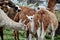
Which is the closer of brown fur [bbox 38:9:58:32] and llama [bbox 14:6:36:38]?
brown fur [bbox 38:9:58:32]

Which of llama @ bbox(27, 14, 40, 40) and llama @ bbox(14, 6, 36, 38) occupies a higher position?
llama @ bbox(14, 6, 36, 38)

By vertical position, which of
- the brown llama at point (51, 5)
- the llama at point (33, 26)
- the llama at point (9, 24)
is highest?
the brown llama at point (51, 5)

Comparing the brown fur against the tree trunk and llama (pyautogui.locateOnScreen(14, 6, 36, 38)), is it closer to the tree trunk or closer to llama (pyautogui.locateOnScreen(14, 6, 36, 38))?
llama (pyautogui.locateOnScreen(14, 6, 36, 38))

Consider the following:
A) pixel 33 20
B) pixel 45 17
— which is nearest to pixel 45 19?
pixel 45 17

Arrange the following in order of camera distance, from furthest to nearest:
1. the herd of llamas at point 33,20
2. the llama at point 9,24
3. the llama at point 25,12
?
the llama at point 25,12 < the herd of llamas at point 33,20 < the llama at point 9,24

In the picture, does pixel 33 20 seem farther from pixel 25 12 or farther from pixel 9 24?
pixel 9 24

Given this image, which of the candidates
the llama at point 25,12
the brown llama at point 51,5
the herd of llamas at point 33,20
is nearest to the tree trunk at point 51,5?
the brown llama at point 51,5

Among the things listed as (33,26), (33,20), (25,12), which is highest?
(25,12)

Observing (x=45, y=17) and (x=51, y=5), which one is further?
(x=51, y=5)

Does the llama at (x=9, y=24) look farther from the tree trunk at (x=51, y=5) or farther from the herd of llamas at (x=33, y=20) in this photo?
the tree trunk at (x=51, y=5)

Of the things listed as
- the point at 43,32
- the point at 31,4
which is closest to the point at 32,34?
the point at 43,32

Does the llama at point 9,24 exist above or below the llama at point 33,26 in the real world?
above

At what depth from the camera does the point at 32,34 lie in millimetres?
4781

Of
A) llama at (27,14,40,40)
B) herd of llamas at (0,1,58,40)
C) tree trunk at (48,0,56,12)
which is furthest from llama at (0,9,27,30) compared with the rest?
tree trunk at (48,0,56,12)
